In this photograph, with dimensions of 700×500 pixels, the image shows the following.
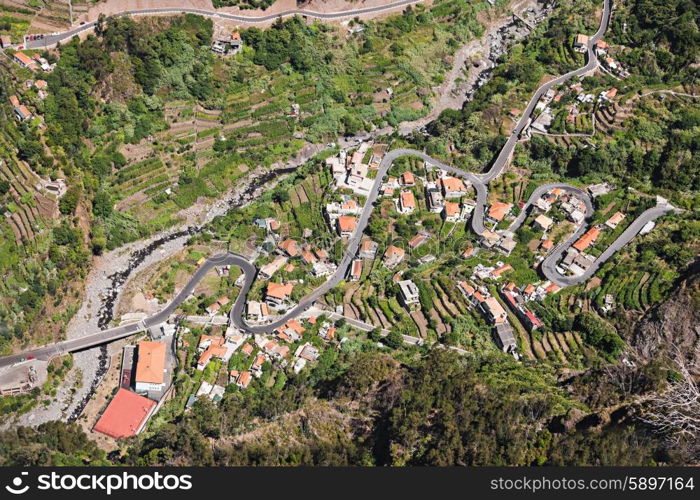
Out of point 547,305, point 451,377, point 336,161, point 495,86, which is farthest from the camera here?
point 495,86

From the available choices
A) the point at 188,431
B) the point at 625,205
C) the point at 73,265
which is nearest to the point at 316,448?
the point at 188,431

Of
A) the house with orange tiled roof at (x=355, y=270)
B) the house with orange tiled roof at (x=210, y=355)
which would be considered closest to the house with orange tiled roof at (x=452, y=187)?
the house with orange tiled roof at (x=355, y=270)

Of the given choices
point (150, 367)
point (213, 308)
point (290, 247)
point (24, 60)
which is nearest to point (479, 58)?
point (290, 247)

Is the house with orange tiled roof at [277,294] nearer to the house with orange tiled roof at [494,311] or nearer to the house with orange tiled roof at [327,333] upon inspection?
the house with orange tiled roof at [327,333]

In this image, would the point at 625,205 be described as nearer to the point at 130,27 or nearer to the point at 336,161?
the point at 336,161

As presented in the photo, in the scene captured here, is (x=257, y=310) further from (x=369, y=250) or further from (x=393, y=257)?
(x=393, y=257)

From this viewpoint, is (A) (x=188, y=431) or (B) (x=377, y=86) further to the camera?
(B) (x=377, y=86)

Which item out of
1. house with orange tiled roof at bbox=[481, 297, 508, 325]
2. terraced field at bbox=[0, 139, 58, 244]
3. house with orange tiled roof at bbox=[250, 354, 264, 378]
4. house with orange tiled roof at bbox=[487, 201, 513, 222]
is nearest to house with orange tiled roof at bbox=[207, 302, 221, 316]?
house with orange tiled roof at bbox=[250, 354, 264, 378]

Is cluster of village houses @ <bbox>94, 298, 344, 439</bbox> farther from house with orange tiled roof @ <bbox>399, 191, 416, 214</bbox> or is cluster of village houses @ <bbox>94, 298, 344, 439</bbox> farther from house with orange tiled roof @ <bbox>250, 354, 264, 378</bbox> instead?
house with orange tiled roof @ <bbox>399, 191, 416, 214</bbox>
